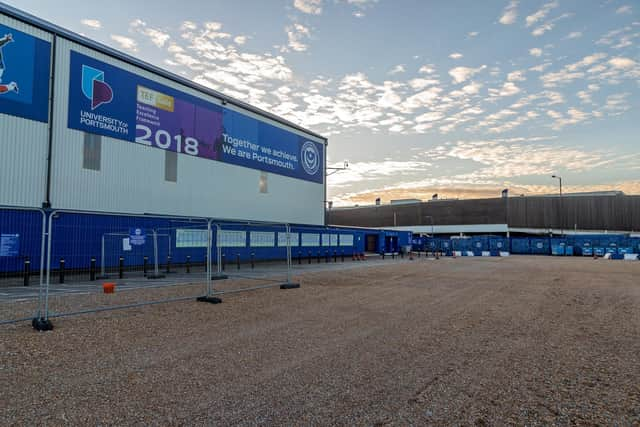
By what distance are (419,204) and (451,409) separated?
96218 mm

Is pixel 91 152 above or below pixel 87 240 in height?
above

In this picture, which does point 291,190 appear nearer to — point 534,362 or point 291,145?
point 291,145

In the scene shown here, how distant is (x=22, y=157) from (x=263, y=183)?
1783 centimetres

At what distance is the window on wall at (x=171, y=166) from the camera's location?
26328 mm

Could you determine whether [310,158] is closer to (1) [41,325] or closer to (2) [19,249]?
(2) [19,249]

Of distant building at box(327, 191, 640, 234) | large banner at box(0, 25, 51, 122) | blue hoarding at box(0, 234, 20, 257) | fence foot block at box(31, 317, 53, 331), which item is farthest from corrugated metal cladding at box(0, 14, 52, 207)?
distant building at box(327, 191, 640, 234)

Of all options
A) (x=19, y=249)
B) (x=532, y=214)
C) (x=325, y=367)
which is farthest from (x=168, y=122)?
(x=532, y=214)

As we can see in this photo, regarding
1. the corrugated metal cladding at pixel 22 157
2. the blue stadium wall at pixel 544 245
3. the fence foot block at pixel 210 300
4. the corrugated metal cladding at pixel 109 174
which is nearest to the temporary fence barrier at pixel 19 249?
the corrugated metal cladding at pixel 22 157

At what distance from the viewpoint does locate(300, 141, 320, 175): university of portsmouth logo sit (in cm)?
3984

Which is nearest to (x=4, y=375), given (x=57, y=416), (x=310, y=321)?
(x=57, y=416)

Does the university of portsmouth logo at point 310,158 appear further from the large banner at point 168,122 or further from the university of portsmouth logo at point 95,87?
the university of portsmouth logo at point 95,87

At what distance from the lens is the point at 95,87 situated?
22.8 m

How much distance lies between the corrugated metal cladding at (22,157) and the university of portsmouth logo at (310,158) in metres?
23.1

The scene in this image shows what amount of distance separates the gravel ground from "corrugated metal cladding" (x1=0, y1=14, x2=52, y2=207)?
1359 cm
